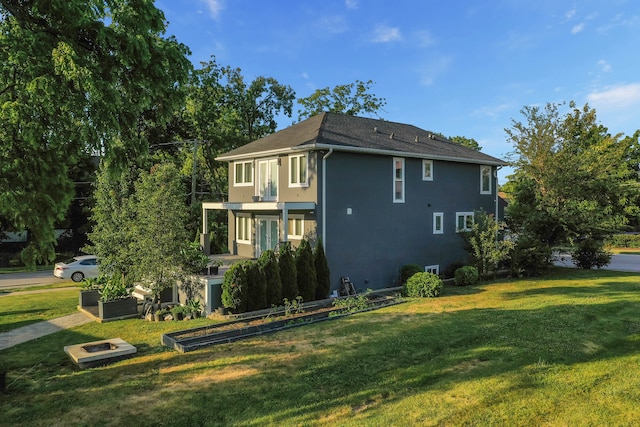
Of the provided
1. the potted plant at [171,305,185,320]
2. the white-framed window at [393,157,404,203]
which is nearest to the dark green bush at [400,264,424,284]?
the white-framed window at [393,157,404,203]

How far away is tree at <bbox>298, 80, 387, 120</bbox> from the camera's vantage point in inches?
1563

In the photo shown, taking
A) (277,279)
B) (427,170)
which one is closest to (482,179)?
(427,170)

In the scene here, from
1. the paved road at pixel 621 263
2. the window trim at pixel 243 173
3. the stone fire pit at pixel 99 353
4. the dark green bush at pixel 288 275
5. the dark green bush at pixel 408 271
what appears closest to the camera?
the stone fire pit at pixel 99 353

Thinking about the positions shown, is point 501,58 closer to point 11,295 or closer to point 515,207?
point 515,207

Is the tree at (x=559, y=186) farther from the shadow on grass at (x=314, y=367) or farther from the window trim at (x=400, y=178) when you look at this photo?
the shadow on grass at (x=314, y=367)

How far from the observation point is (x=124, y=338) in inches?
461

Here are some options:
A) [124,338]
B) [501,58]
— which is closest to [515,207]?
[501,58]

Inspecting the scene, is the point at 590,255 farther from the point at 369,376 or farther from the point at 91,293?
the point at 91,293

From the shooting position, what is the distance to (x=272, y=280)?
1433 cm

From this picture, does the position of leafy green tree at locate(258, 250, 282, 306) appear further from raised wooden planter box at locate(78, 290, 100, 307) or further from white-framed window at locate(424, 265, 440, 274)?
white-framed window at locate(424, 265, 440, 274)

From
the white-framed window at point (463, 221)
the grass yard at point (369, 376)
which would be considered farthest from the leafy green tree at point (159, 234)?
the white-framed window at point (463, 221)

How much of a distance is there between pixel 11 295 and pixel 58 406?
15.2 metres

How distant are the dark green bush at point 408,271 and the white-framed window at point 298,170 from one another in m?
5.92

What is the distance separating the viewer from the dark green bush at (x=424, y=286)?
52.7 feet
